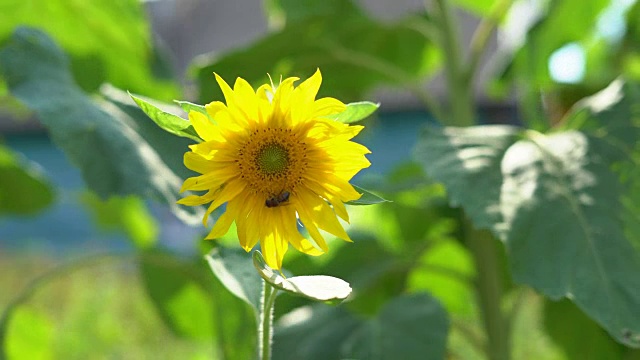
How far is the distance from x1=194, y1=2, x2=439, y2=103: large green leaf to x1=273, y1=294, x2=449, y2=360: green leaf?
0.94 feet

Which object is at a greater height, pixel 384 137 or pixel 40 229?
pixel 384 137

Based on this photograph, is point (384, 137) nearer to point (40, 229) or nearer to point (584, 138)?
point (40, 229)

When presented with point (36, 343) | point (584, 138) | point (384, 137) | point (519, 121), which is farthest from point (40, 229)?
point (584, 138)

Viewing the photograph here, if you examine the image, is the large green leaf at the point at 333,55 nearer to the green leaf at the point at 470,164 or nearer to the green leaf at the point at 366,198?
the green leaf at the point at 470,164

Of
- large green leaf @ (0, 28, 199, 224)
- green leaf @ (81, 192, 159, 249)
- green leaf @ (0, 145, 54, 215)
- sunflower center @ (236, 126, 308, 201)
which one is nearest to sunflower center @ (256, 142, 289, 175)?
sunflower center @ (236, 126, 308, 201)

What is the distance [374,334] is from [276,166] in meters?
0.29

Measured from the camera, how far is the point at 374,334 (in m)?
0.60

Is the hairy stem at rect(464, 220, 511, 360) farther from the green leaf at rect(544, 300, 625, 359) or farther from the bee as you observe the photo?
the bee

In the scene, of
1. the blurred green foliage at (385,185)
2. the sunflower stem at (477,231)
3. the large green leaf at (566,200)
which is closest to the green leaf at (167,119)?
the blurred green foliage at (385,185)

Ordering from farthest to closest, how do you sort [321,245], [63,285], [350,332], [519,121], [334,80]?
1. [519,121]
2. [63,285]
3. [334,80]
4. [350,332]
5. [321,245]

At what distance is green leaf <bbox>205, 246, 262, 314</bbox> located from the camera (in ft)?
1.25

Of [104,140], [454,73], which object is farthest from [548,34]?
[104,140]

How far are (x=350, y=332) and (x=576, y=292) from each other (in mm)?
204

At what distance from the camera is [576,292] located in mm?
489
